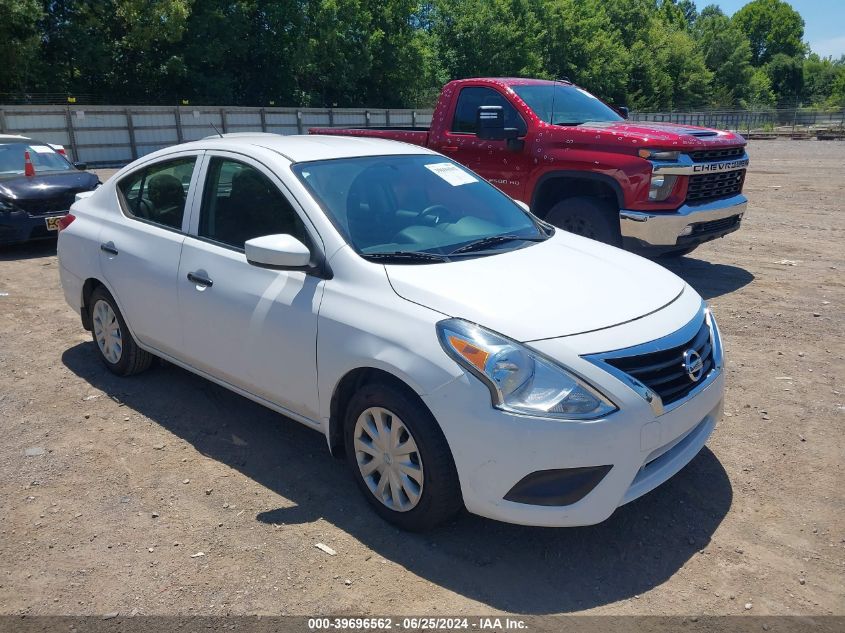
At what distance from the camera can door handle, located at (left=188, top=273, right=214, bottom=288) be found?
13.2 feet

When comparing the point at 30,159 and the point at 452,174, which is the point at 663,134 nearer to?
the point at 452,174

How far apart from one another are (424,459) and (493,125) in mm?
5187

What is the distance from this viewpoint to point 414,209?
13.2ft

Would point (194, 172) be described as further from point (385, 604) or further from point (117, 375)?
point (385, 604)

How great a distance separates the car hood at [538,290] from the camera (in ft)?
10.1

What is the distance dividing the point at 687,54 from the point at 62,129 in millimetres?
65800

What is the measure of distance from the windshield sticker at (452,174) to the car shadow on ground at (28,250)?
7068mm

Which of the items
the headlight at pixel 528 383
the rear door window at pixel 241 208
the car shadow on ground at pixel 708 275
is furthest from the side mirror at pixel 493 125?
the headlight at pixel 528 383

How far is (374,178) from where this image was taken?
4.07 meters

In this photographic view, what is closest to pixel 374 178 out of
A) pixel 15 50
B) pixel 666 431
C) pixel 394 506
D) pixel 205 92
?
pixel 394 506

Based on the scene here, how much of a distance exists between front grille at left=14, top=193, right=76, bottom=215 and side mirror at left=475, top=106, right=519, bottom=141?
5244mm

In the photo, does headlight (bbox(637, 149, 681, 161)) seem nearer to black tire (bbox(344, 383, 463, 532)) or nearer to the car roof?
the car roof

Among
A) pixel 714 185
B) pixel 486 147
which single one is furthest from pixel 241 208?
pixel 714 185

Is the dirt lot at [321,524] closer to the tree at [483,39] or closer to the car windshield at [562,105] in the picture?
the car windshield at [562,105]
